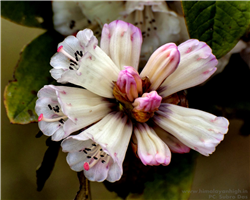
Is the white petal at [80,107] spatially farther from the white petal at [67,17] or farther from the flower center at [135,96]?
the white petal at [67,17]

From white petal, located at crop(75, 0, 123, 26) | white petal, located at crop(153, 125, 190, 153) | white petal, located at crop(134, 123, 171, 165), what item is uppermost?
white petal, located at crop(75, 0, 123, 26)

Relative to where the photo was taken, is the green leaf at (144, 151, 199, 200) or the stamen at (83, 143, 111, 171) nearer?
the stamen at (83, 143, 111, 171)

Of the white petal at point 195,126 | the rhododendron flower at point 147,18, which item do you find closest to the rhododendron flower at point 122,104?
the white petal at point 195,126

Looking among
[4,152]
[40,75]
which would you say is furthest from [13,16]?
[4,152]

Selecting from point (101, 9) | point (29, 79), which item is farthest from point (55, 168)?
point (101, 9)

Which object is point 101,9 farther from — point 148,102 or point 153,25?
point 148,102

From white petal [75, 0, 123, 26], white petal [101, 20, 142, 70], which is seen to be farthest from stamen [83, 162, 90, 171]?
white petal [75, 0, 123, 26]

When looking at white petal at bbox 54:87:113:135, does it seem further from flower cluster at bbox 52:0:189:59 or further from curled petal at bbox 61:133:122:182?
flower cluster at bbox 52:0:189:59

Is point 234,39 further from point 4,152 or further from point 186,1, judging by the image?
point 4,152
